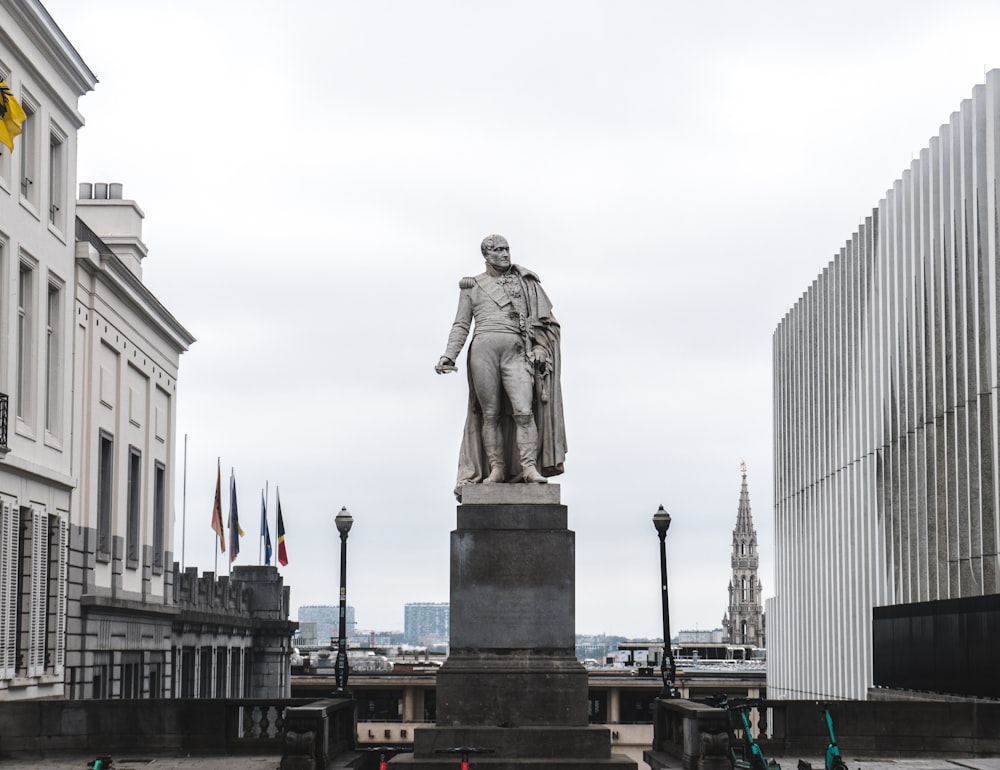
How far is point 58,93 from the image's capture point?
36688mm

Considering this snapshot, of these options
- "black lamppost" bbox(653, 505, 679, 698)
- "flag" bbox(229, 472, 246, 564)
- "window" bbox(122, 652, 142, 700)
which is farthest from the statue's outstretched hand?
"flag" bbox(229, 472, 246, 564)

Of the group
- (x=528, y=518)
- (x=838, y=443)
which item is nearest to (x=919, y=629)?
(x=838, y=443)

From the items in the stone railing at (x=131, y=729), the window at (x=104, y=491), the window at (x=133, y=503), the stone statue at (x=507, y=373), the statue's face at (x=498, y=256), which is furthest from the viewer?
the window at (x=133, y=503)

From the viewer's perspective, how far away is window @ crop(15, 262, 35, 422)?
35344 millimetres

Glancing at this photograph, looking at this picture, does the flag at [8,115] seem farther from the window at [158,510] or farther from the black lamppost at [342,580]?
the window at [158,510]

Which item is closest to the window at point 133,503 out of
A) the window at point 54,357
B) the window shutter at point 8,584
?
the window at point 54,357

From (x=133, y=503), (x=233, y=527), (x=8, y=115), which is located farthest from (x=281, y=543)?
(x=8, y=115)

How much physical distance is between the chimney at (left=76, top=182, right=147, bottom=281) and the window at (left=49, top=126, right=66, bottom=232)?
14.7 meters

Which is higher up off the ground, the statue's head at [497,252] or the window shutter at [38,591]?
the statue's head at [497,252]

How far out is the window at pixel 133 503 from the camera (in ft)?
157

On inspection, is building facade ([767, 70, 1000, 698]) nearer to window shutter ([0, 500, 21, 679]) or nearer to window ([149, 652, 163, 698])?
window ([149, 652, 163, 698])

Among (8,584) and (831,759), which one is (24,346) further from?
(831,759)

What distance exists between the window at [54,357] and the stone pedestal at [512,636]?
1815 centimetres

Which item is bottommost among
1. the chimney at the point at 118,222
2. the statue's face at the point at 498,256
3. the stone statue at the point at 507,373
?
the stone statue at the point at 507,373
